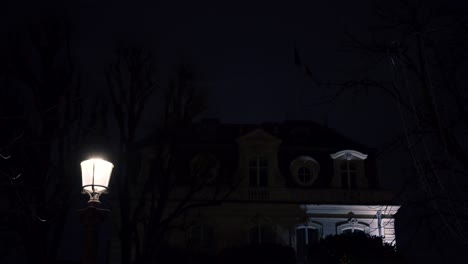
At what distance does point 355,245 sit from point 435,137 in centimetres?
1116

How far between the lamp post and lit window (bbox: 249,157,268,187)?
22.6 m

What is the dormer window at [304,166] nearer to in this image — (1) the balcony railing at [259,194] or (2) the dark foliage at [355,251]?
(1) the balcony railing at [259,194]

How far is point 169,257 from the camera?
28500 mm

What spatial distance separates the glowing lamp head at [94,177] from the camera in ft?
35.3

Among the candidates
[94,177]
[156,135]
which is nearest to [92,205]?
[94,177]

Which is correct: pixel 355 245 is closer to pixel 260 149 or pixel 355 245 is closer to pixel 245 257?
pixel 245 257

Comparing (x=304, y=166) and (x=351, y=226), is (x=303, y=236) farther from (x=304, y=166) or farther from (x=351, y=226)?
(x=304, y=166)

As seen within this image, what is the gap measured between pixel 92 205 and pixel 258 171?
22978 mm

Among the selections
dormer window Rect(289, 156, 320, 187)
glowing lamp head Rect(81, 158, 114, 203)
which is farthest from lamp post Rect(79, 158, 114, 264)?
dormer window Rect(289, 156, 320, 187)

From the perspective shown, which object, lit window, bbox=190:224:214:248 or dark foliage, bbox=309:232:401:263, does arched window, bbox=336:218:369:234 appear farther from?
dark foliage, bbox=309:232:401:263

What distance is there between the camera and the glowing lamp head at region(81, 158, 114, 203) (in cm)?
1077

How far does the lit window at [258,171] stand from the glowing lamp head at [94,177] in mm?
22674

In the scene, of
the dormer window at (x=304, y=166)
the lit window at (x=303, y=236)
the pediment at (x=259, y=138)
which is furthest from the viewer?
the dormer window at (x=304, y=166)

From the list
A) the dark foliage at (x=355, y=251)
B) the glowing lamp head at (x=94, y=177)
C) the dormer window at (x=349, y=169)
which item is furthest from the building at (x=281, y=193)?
the glowing lamp head at (x=94, y=177)
